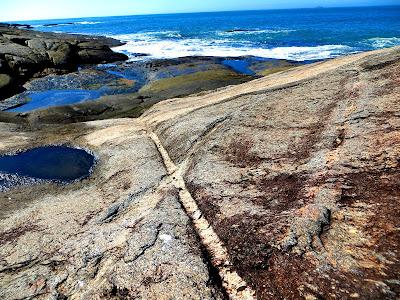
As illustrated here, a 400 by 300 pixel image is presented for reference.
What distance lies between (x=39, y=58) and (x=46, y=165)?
38274 millimetres

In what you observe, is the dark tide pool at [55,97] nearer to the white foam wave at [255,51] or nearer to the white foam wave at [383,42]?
the white foam wave at [255,51]

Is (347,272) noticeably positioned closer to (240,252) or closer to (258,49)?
(240,252)

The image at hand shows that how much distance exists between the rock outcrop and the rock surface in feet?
97.7

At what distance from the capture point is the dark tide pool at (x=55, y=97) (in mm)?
34250

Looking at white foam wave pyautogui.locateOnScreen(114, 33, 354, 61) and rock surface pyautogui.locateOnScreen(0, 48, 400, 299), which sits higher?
rock surface pyautogui.locateOnScreen(0, 48, 400, 299)

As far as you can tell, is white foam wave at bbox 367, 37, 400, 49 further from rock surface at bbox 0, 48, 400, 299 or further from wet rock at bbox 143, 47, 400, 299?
rock surface at bbox 0, 48, 400, 299

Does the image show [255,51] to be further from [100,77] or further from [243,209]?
[243,209]

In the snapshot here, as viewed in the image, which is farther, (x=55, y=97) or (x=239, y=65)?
(x=239, y=65)

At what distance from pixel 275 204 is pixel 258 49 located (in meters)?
62.2

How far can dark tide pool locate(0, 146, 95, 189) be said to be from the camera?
14.6m

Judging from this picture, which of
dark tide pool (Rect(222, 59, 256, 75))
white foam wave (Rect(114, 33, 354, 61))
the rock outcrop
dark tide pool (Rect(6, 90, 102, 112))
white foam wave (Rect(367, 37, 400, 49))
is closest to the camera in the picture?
dark tide pool (Rect(6, 90, 102, 112))

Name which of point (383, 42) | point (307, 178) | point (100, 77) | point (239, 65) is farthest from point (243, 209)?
point (383, 42)

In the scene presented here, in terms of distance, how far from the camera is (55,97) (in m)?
37.0

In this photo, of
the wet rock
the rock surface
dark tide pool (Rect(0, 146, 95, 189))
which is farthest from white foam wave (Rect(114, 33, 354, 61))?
the rock surface
